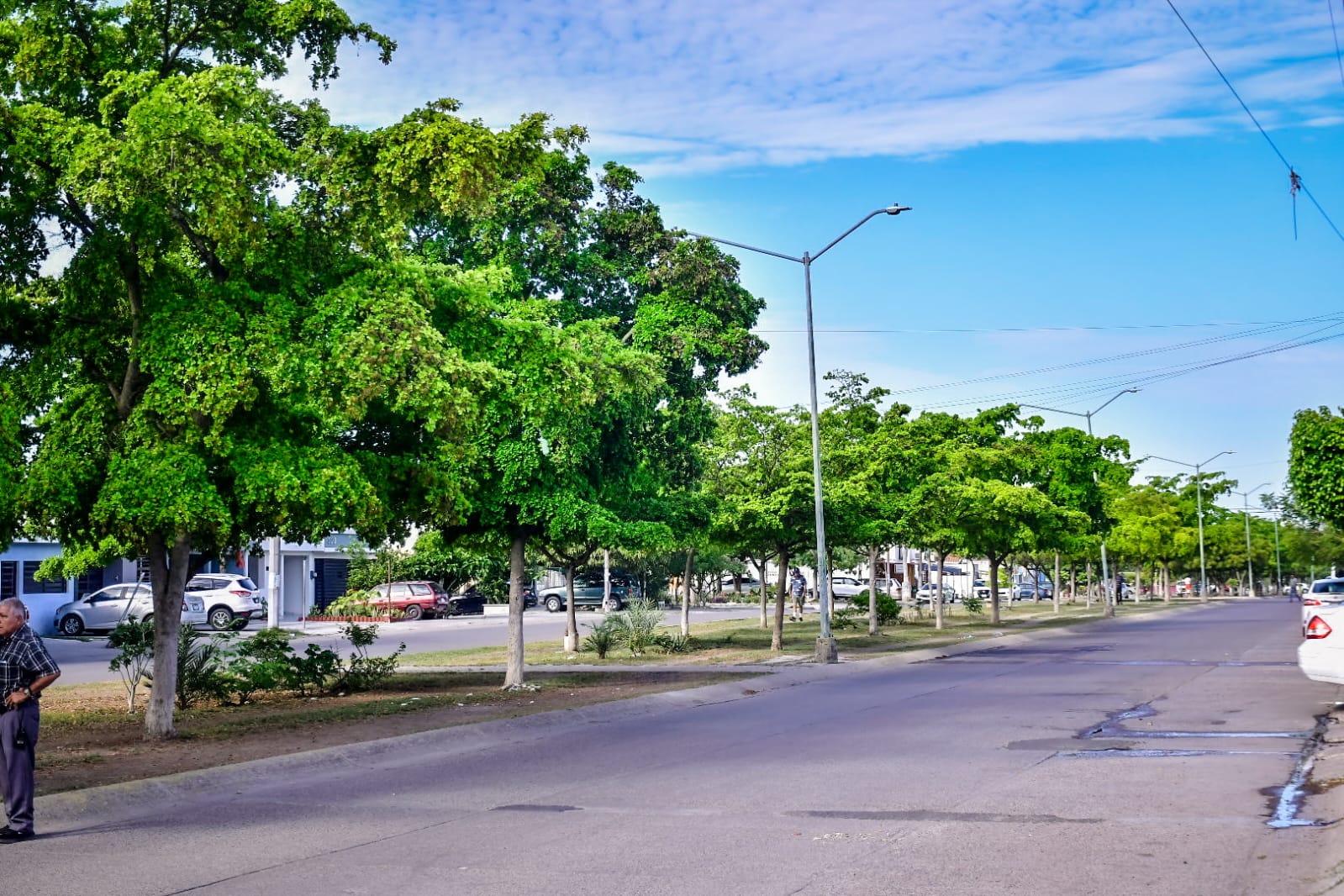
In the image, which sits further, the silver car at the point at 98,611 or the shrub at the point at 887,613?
the shrub at the point at 887,613

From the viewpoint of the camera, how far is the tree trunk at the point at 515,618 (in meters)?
21.0

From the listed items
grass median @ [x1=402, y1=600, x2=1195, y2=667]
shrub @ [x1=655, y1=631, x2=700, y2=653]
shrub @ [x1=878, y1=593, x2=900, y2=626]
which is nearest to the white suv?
grass median @ [x1=402, y1=600, x2=1195, y2=667]

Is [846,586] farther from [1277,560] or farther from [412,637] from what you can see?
[1277,560]

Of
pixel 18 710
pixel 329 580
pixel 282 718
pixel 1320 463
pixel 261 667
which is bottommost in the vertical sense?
pixel 282 718

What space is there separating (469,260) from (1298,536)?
9658cm

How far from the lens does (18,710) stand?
903 cm

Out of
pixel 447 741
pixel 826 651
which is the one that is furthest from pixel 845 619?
pixel 447 741

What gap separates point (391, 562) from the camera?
191 feet

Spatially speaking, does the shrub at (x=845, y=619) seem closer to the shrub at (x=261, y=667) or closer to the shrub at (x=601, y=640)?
the shrub at (x=601, y=640)

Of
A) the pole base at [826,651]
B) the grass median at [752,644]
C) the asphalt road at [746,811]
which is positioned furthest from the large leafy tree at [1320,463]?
the grass median at [752,644]

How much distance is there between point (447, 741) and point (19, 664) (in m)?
6.18

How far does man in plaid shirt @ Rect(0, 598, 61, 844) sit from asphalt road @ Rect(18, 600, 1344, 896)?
307 millimetres

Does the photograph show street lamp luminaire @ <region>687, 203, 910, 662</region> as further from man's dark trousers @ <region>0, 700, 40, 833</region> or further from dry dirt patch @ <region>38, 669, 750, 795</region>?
man's dark trousers @ <region>0, 700, 40, 833</region>

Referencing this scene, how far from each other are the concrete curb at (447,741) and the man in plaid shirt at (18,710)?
101cm
